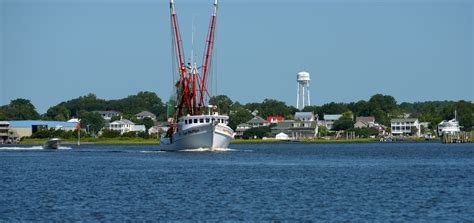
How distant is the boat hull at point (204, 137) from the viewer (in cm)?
10719

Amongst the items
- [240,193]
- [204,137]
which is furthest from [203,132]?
[240,193]

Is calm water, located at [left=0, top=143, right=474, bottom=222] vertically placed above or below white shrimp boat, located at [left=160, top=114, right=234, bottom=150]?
below

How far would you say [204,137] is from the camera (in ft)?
355

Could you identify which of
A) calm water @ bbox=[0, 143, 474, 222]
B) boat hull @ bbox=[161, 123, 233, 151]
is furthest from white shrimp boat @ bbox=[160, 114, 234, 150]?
calm water @ bbox=[0, 143, 474, 222]

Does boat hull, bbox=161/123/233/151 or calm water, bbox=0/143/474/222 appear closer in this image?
calm water, bbox=0/143/474/222

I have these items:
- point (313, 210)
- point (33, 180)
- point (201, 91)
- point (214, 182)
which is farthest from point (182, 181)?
point (201, 91)

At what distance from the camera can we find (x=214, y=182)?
6028 centimetres

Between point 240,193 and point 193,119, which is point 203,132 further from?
point 240,193

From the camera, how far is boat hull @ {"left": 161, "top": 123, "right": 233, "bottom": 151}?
107m

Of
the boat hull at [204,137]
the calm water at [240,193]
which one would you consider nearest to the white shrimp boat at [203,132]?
the boat hull at [204,137]

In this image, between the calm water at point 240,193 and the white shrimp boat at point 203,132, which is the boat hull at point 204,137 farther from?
the calm water at point 240,193

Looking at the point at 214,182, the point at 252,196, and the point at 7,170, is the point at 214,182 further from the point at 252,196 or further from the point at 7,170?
the point at 7,170

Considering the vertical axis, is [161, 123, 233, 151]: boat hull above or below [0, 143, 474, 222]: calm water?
above

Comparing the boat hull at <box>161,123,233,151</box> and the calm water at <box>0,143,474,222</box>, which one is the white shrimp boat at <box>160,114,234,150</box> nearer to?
the boat hull at <box>161,123,233,151</box>
